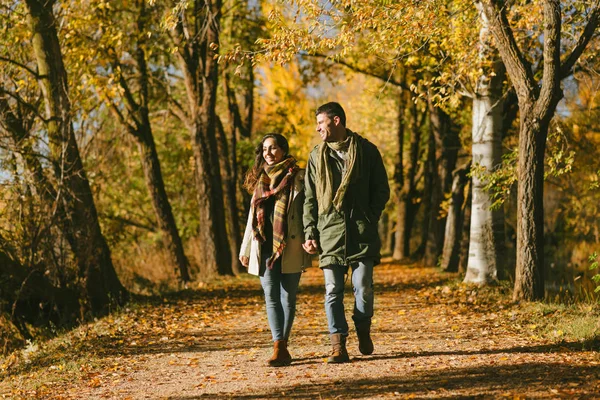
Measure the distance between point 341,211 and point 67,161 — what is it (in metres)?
7.60

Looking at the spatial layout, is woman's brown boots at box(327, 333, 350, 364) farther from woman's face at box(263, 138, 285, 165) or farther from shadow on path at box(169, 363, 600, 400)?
woman's face at box(263, 138, 285, 165)

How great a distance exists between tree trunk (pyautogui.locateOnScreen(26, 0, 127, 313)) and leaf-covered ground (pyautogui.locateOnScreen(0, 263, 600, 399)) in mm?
850

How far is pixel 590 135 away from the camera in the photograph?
24.4 meters

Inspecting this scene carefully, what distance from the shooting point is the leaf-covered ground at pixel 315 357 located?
635 cm

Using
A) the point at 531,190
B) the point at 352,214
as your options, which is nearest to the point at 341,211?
the point at 352,214

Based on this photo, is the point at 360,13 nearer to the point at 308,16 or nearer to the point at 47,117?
the point at 308,16

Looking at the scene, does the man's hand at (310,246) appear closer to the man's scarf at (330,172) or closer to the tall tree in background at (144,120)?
the man's scarf at (330,172)

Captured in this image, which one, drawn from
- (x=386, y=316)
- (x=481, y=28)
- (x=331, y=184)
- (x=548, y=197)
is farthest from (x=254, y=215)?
(x=548, y=197)

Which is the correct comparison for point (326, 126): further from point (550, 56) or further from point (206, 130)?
point (206, 130)

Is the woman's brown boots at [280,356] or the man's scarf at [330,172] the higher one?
the man's scarf at [330,172]

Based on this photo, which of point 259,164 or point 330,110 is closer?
point 330,110

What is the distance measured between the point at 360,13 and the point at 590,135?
55.2 ft

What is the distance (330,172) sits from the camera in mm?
7129

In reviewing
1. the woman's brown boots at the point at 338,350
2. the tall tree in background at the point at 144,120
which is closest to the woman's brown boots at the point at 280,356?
the woman's brown boots at the point at 338,350
